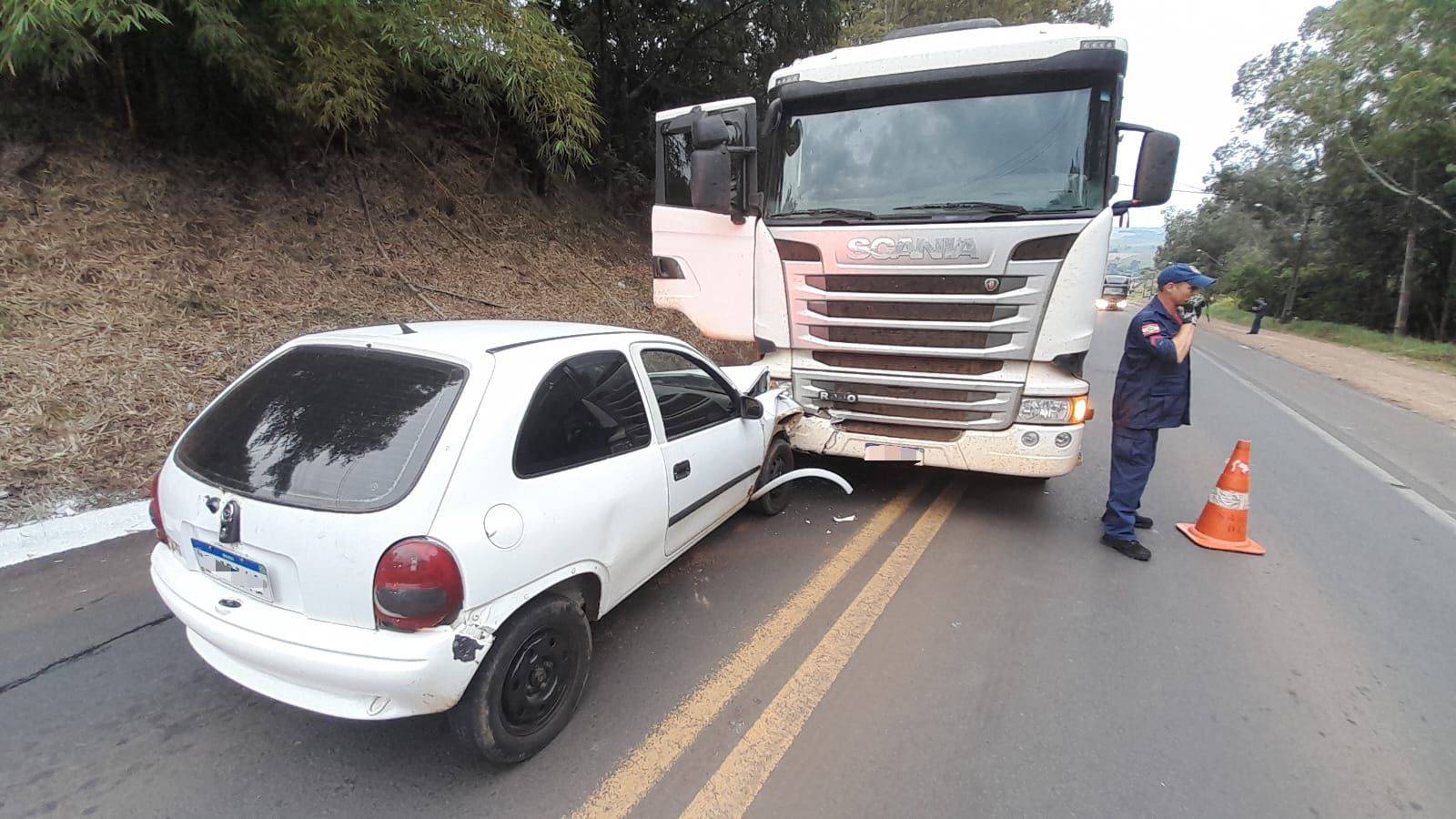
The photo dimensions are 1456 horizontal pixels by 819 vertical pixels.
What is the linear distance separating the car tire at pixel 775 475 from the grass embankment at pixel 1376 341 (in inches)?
799

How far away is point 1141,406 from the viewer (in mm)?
4188

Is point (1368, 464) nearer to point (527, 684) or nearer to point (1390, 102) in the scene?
point (527, 684)

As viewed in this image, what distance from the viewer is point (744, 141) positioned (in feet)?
15.8

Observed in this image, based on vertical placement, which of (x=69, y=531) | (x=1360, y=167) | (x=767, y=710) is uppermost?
(x=1360, y=167)

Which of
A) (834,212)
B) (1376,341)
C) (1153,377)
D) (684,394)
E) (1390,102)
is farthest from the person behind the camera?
(1376,341)

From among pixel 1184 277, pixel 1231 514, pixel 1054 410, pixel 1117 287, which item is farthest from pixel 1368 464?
pixel 1117 287

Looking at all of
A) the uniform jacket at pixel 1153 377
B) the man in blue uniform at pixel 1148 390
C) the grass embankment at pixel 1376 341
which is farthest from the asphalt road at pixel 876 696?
the grass embankment at pixel 1376 341

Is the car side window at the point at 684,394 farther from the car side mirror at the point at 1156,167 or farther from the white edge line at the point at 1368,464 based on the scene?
the white edge line at the point at 1368,464

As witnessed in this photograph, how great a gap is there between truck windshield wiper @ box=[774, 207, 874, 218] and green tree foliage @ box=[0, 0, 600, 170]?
327cm

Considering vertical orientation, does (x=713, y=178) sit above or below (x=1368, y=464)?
above

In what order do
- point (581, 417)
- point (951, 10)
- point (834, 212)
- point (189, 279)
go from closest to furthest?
point (581, 417), point (834, 212), point (189, 279), point (951, 10)

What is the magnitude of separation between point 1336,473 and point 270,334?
10.5m

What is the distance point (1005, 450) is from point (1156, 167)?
204 centimetres

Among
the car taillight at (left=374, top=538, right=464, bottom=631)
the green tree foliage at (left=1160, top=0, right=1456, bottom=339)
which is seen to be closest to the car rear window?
the car taillight at (left=374, top=538, right=464, bottom=631)
